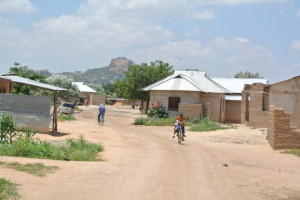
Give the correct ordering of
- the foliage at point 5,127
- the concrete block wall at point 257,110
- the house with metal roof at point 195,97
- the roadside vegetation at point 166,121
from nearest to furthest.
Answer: the foliage at point 5,127, the roadside vegetation at point 166,121, the concrete block wall at point 257,110, the house with metal roof at point 195,97

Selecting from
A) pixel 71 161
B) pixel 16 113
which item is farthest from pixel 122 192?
pixel 16 113

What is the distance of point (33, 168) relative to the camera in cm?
1044

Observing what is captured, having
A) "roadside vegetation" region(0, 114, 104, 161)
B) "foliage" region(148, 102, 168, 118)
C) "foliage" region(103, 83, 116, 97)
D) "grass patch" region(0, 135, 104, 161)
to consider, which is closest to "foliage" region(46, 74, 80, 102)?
"foliage" region(148, 102, 168, 118)

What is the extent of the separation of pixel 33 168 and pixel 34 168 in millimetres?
30

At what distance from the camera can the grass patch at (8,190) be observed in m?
7.48

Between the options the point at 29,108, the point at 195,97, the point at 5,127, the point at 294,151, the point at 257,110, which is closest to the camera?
the point at 5,127

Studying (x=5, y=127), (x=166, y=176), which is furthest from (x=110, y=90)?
(x=166, y=176)

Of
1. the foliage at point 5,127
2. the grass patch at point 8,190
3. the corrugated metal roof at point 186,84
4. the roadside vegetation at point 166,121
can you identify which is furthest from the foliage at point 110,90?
the grass patch at point 8,190

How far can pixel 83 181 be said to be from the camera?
9.50m

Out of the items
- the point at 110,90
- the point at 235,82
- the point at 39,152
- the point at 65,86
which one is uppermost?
the point at 110,90

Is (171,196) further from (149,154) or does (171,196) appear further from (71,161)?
(149,154)

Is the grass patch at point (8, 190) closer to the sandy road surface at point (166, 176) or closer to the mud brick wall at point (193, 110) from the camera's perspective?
the sandy road surface at point (166, 176)

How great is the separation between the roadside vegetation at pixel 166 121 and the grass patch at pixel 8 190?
2103 cm

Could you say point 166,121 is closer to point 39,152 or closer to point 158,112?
point 158,112
